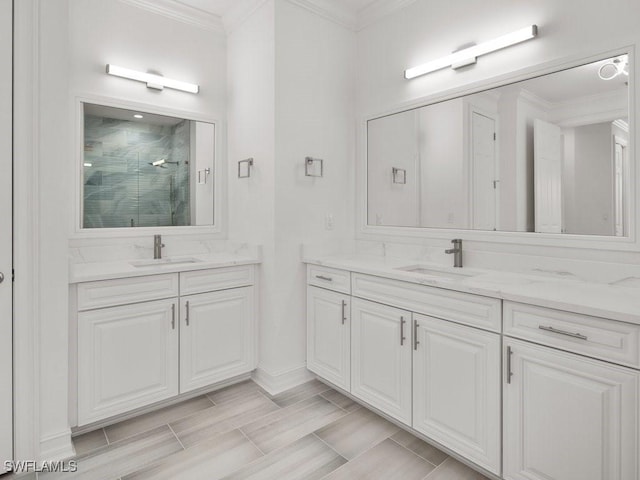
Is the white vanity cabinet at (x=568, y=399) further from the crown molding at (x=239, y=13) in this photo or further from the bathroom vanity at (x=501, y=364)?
the crown molding at (x=239, y=13)

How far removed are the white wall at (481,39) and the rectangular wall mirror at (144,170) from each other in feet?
4.15

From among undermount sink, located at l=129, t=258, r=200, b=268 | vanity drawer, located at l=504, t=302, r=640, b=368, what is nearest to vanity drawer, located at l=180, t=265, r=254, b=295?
undermount sink, located at l=129, t=258, r=200, b=268

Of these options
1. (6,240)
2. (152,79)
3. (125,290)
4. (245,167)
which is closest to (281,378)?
(125,290)

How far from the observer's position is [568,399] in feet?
4.75

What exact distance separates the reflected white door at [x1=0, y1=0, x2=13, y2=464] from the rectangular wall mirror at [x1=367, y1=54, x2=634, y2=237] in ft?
7.18

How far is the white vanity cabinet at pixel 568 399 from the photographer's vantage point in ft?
4.33

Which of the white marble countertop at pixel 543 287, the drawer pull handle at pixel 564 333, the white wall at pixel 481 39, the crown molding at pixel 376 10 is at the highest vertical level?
the crown molding at pixel 376 10

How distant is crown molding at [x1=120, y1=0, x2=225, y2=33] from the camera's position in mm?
2736

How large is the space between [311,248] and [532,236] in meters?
1.42

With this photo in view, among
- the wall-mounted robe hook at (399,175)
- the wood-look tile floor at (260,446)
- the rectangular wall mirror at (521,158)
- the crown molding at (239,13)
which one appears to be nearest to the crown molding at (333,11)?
the crown molding at (239,13)

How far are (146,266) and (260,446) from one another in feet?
4.54

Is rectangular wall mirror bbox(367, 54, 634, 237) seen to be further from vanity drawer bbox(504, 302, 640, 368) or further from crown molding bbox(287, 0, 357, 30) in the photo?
crown molding bbox(287, 0, 357, 30)

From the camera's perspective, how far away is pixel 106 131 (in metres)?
2.60

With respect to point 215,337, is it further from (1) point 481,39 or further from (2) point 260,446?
(1) point 481,39
